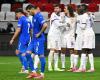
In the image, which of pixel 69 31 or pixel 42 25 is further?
pixel 69 31

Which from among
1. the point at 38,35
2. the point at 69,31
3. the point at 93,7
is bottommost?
the point at 69,31

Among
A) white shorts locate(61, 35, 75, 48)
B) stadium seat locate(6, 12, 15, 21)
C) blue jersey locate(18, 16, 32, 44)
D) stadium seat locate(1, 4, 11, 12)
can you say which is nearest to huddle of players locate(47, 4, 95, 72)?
white shorts locate(61, 35, 75, 48)

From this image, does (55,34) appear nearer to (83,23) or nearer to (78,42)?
(78,42)

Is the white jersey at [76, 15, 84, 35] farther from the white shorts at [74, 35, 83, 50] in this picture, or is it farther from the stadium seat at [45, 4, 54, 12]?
the stadium seat at [45, 4, 54, 12]

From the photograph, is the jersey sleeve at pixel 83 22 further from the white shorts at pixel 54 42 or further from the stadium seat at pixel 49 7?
the stadium seat at pixel 49 7

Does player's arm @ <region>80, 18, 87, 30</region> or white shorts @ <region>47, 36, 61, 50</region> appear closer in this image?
player's arm @ <region>80, 18, 87, 30</region>

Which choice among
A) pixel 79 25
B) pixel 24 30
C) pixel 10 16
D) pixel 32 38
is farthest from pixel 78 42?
pixel 10 16

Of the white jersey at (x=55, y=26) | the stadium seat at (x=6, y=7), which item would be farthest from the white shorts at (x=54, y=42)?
the stadium seat at (x=6, y=7)

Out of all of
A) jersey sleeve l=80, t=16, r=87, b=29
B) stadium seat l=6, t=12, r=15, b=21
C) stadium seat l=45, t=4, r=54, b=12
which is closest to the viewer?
jersey sleeve l=80, t=16, r=87, b=29

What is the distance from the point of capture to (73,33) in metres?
18.5

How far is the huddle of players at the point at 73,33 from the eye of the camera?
58.5 ft

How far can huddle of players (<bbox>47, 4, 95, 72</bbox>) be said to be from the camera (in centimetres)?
1784

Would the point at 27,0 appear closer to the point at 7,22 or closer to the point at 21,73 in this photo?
the point at 7,22

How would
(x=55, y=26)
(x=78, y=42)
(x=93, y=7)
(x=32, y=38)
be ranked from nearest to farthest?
1. (x=32, y=38)
2. (x=78, y=42)
3. (x=55, y=26)
4. (x=93, y=7)
